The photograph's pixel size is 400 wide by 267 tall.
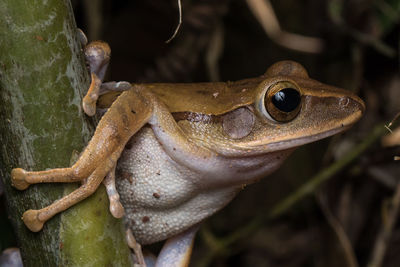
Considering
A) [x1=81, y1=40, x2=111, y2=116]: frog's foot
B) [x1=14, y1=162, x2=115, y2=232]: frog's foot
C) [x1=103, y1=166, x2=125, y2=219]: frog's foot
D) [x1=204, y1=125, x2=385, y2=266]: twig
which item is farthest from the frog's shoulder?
[x1=204, y1=125, x2=385, y2=266]: twig

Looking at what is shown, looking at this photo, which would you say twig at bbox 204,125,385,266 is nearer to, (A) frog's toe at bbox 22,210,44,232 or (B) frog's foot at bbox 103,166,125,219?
(B) frog's foot at bbox 103,166,125,219

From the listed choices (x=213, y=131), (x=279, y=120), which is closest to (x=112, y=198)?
(x=213, y=131)

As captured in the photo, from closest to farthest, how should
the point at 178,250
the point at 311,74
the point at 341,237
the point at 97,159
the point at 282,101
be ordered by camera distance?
the point at 97,159
the point at 282,101
the point at 178,250
the point at 341,237
the point at 311,74

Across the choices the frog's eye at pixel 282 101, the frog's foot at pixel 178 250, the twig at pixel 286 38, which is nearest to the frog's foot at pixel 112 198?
the frog's eye at pixel 282 101

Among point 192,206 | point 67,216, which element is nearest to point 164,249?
point 192,206

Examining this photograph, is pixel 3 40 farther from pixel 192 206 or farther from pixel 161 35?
pixel 161 35

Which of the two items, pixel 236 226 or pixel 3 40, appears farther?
pixel 236 226

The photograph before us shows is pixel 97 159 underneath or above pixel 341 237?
above

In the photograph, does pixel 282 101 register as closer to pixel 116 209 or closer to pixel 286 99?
pixel 286 99
